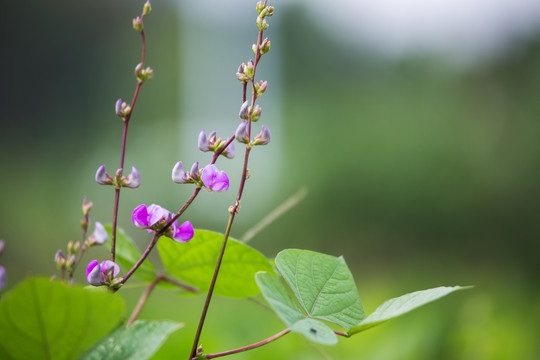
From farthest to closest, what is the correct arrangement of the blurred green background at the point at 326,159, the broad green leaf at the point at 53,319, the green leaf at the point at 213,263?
the blurred green background at the point at 326,159 < the green leaf at the point at 213,263 < the broad green leaf at the point at 53,319

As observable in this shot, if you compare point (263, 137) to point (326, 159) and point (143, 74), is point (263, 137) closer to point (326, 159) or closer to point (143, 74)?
point (143, 74)

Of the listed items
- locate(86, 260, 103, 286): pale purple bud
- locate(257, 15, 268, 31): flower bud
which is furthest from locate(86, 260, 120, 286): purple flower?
locate(257, 15, 268, 31): flower bud

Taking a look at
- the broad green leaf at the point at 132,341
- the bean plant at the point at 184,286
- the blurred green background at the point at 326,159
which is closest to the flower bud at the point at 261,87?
the bean plant at the point at 184,286

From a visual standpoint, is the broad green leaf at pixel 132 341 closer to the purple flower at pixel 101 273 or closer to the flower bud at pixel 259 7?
the purple flower at pixel 101 273

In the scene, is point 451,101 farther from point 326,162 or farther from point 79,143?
point 79,143

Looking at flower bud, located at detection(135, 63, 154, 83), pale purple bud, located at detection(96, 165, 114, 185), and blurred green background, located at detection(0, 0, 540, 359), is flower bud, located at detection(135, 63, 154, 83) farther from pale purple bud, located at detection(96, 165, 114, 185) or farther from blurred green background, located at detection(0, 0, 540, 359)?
blurred green background, located at detection(0, 0, 540, 359)

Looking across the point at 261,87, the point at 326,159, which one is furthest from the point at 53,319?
the point at 326,159
